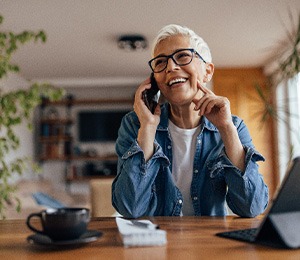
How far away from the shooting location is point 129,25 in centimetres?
464

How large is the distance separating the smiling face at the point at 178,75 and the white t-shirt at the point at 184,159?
0.41ft

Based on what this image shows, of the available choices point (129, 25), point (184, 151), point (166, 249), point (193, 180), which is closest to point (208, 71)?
point (184, 151)

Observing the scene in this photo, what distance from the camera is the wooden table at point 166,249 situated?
0.80 metres

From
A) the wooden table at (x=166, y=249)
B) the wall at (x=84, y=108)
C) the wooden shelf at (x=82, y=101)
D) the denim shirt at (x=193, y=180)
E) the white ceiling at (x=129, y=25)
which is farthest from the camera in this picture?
the wall at (x=84, y=108)

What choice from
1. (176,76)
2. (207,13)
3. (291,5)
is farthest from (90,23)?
(176,76)

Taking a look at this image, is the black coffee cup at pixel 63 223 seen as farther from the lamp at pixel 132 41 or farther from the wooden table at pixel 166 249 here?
the lamp at pixel 132 41

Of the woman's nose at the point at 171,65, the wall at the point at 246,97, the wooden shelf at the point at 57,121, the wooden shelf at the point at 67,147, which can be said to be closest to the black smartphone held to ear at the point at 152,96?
the woman's nose at the point at 171,65

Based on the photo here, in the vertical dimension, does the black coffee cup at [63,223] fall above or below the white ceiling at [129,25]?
below

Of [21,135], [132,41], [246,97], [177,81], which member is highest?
[132,41]

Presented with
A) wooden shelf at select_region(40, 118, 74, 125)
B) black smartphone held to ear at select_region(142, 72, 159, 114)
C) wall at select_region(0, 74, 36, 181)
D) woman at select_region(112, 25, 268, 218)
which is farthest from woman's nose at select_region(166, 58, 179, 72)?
wooden shelf at select_region(40, 118, 74, 125)

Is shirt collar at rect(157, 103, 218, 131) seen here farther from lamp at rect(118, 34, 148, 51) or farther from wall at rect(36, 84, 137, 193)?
wall at rect(36, 84, 137, 193)

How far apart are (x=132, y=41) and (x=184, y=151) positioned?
373cm

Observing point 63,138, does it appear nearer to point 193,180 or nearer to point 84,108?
point 84,108

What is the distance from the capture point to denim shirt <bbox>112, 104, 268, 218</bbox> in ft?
4.41
